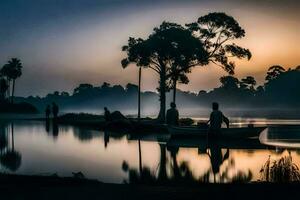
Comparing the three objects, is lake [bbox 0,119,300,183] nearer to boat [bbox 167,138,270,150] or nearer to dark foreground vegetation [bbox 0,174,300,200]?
boat [bbox 167,138,270,150]

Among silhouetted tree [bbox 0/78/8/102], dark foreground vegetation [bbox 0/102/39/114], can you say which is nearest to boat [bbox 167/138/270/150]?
dark foreground vegetation [bbox 0/102/39/114]

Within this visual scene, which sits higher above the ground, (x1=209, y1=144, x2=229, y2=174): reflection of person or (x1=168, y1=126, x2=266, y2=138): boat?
(x1=168, y1=126, x2=266, y2=138): boat

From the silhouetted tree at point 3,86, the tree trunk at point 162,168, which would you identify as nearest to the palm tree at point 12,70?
the silhouetted tree at point 3,86

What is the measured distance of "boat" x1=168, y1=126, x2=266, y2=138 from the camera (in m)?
31.1

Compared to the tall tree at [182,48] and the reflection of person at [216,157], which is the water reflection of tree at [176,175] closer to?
the reflection of person at [216,157]

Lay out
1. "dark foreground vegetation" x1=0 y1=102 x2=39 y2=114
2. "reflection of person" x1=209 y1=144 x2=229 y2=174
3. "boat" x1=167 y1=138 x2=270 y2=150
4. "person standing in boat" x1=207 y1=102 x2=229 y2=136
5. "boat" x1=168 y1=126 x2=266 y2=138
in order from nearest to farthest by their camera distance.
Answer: "reflection of person" x1=209 y1=144 x2=229 y2=174 → "person standing in boat" x1=207 y1=102 x2=229 y2=136 → "boat" x1=167 y1=138 x2=270 y2=150 → "boat" x1=168 y1=126 x2=266 y2=138 → "dark foreground vegetation" x1=0 y1=102 x2=39 y2=114

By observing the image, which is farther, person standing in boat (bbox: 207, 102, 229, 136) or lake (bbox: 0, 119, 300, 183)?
person standing in boat (bbox: 207, 102, 229, 136)

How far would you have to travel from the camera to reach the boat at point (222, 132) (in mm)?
31062

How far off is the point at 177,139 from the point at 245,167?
1415 centimetres

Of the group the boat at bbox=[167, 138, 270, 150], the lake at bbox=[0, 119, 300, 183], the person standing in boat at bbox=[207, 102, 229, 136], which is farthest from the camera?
the boat at bbox=[167, 138, 270, 150]

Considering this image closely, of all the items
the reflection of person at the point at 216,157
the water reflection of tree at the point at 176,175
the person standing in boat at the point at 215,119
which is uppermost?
the person standing in boat at the point at 215,119

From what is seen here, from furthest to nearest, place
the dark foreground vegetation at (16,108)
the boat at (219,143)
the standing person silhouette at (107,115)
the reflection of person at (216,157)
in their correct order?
the dark foreground vegetation at (16,108), the standing person silhouette at (107,115), the boat at (219,143), the reflection of person at (216,157)

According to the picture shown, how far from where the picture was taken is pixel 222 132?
3045cm

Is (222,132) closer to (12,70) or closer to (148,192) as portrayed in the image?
(148,192)
